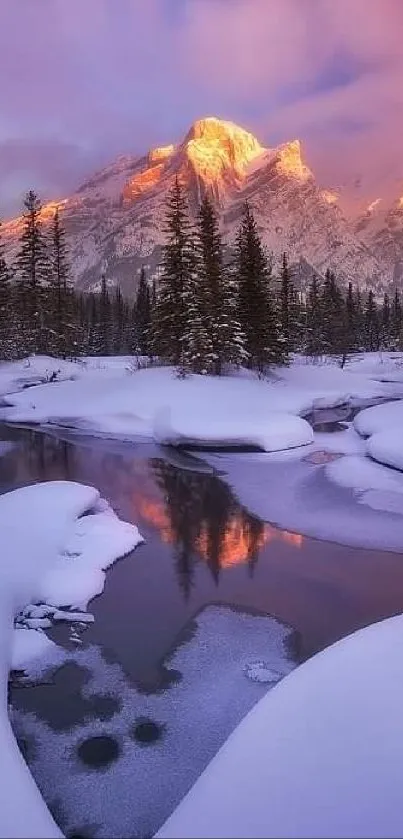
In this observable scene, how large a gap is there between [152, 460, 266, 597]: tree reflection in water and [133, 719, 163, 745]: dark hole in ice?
3.24 m

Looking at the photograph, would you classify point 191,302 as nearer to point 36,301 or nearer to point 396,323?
point 36,301

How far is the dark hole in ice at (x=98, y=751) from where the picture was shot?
593 centimetres

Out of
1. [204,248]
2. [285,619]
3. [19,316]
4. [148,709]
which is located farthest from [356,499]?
[19,316]

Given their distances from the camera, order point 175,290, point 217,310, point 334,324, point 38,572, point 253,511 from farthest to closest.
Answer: point 334,324 < point 175,290 < point 217,310 < point 253,511 < point 38,572

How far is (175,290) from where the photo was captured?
32.7m

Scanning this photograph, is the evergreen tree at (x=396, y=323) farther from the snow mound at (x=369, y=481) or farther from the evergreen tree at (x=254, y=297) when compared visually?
the snow mound at (x=369, y=481)

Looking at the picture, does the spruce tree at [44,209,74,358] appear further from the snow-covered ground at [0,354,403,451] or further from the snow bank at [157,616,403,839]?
the snow bank at [157,616,403,839]

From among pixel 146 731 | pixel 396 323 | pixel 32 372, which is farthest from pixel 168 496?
Result: pixel 396 323

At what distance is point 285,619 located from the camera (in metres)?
8.82

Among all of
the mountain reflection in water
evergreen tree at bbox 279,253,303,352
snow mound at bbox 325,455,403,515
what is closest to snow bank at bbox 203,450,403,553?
snow mound at bbox 325,455,403,515

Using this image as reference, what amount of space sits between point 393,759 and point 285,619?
3636 millimetres

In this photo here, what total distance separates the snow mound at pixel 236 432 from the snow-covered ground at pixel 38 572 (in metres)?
7.44

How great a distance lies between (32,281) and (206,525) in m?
34.2

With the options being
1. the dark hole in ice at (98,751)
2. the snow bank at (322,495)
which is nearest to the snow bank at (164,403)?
the snow bank at (322,495)
